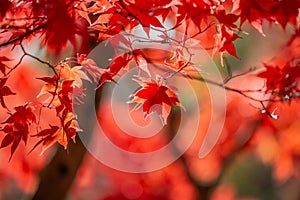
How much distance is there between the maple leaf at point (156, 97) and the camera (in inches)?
62.4

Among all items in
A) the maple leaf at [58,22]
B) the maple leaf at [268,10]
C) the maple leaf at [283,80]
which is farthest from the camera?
the maple leaf at [283,80]

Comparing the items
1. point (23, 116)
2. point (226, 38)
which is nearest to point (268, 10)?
point (226, 38)

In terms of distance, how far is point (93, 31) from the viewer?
1.67 metres

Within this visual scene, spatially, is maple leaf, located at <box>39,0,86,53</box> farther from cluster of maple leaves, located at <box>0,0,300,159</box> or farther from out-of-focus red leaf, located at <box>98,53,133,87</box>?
out-of-focus red leaf, located at <box>98,53,133,87</box>

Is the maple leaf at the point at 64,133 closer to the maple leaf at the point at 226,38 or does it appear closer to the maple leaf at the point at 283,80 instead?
the maple leaf at the point at 226,38

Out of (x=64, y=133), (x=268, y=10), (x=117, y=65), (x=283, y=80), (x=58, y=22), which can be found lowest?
(x=283, y=80)

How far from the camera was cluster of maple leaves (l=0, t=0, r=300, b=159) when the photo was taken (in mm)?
1394

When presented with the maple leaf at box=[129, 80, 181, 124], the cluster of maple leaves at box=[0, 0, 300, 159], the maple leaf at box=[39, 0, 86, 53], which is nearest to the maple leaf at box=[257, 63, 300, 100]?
the cluster of maple leaves at box=[0, 0, 300, 159]

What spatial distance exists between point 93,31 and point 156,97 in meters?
0.35

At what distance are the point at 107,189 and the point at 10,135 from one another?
298 centimetres

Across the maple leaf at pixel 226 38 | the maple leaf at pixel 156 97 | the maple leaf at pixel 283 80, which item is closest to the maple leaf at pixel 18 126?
the maple leaf at pixel 156 97

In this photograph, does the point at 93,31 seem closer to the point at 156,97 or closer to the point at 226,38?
the point at 156,97

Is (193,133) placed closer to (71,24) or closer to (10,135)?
(10,135)

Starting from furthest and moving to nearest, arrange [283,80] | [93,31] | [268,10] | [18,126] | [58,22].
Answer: [283,80], [93,31], [18,126], [268,10], [58,22]
